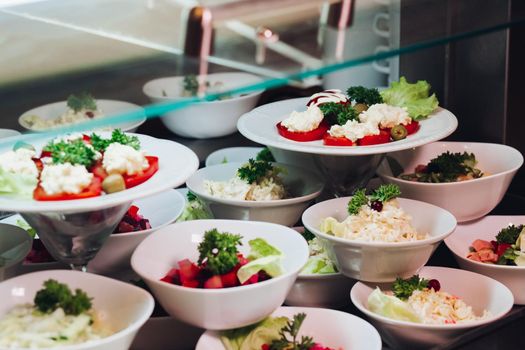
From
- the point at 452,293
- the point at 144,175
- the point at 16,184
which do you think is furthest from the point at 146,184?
the point at 452,293

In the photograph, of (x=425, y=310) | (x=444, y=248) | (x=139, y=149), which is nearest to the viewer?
(x=139, y=149)

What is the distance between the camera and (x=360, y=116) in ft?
7.70

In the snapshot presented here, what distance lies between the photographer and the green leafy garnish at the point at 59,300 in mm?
1719

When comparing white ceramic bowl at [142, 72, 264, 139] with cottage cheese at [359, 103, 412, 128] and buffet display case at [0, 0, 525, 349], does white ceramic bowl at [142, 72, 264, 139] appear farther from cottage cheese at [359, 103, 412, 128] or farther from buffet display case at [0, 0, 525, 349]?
cottage cheese at [359, 103, 412, 128]

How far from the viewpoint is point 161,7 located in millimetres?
1851

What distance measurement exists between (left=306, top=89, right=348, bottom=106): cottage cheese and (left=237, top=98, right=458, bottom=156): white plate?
7 centimetres

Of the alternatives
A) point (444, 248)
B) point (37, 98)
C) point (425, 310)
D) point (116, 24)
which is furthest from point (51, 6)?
point (444, 248)

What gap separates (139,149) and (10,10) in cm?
45

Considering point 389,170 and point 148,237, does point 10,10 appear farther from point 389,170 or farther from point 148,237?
point 389,170

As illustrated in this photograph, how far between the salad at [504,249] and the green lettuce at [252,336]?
0.73 meters

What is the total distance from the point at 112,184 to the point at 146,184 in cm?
7

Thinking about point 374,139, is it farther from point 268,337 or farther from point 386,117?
point 268,337

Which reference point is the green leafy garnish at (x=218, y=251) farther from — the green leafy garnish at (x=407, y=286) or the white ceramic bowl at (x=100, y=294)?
the green leafy garnish at (x=407, y=286)

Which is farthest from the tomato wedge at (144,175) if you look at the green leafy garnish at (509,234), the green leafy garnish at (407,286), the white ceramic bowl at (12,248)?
the green leafy garnish at (509,234)
